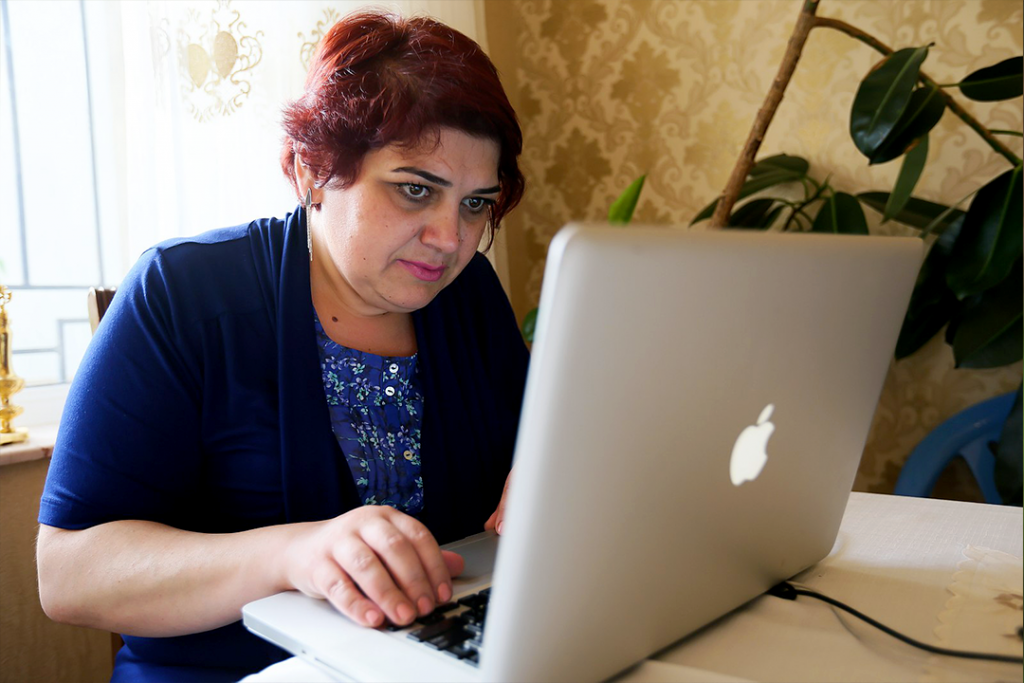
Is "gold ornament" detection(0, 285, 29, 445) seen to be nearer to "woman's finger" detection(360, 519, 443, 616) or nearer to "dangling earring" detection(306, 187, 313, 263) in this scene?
"dangling earring" detection(306, 187, 313, 263)

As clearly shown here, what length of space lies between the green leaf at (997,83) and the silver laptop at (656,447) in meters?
1.08

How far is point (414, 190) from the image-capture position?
1025mm

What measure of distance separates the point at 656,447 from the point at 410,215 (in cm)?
59

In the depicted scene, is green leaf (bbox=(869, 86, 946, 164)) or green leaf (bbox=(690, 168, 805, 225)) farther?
green leaf (bbox=(690, 168, 805, 225))

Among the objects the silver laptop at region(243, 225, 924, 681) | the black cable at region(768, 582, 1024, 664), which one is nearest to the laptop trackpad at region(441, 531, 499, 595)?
the silver laptop at region(243, 225, 924, 681)

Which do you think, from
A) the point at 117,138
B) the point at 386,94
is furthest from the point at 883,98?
the point at 117,138

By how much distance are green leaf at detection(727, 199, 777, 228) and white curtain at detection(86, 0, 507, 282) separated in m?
1.02

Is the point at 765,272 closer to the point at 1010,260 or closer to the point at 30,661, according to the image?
the point at 1010,260

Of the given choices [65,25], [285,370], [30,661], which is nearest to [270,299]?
[285,370]

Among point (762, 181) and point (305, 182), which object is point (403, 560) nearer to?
point (305, 182)

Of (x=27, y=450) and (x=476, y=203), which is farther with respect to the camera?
(x=27, y=450)

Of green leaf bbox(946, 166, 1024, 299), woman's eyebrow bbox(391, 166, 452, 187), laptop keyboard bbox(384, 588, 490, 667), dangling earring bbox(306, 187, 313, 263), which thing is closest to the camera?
laptop keyboard bbox(384, 588, 490, 667)

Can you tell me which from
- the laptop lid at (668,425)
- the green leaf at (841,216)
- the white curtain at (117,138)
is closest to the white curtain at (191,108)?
the white curtain at (117,138)

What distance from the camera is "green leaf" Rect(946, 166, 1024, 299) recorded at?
1.52m
